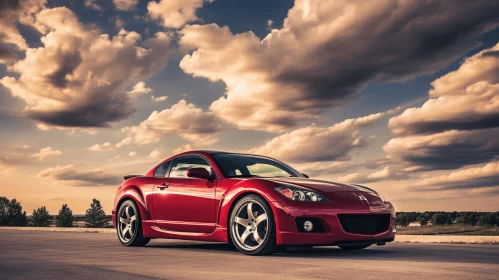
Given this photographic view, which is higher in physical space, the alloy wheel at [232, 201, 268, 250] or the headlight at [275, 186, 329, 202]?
the headlight at [275, 186, 329, 202]

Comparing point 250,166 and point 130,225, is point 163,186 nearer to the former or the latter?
point 130,225

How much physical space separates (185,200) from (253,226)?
1466 mm

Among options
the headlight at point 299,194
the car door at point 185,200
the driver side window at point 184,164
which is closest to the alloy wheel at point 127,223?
the car door at point 185,200

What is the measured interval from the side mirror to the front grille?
2043 millimetres

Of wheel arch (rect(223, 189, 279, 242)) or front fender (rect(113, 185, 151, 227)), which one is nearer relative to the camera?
wheel arch (rect(223, 189, 279, 242))

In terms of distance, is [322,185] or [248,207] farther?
[322,185]

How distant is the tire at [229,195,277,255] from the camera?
6.84 m

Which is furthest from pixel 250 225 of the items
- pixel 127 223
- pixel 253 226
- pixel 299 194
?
pixel 127 223

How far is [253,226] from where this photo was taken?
710 centimetres

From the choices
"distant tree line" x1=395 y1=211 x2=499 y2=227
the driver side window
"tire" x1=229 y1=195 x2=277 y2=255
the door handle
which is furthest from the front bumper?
"distant tree line" x1=395 y1=211 x2=499 y2=227

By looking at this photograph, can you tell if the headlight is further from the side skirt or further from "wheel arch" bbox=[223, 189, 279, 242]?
the side skirt

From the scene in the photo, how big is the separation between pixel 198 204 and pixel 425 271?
3.61m

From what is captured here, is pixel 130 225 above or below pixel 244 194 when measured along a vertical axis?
below

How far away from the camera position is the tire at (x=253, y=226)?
6840 millimetres
